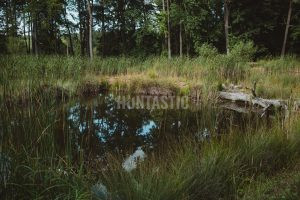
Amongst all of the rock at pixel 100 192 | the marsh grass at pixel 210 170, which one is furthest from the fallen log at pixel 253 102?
the rock at pixel 100 192

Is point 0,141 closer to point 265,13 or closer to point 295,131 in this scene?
point 295,131

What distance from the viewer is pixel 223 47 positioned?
23.4m

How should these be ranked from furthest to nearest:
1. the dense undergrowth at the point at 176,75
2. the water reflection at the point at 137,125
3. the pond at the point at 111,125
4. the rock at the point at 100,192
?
the dense undergrowth at the point at 176,75 → the water reflection at the point at 137,125 → the rock at the point at 100,192 → the pond at the point at 111,125

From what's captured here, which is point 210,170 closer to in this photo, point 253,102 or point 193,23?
point 253,102

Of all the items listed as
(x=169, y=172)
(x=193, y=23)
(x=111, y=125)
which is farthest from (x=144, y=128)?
(x=193, y=23)

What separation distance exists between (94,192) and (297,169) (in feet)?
6.63

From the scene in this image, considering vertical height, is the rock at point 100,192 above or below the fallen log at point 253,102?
below

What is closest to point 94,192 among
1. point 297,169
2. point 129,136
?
point 297,169

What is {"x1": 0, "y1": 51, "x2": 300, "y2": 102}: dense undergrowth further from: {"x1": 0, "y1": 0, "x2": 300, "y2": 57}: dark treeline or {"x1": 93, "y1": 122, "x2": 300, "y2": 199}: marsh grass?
{"x1": 0, "y1": 0, "x2": 300, "y2": 57}: dark treeline

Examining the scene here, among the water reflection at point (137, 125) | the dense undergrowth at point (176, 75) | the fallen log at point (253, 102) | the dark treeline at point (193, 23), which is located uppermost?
the dark treeline at point (193, 23)

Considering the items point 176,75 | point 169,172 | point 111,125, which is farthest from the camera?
point 176,75

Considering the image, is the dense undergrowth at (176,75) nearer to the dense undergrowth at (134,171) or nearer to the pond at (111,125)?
the pond at (111,125)

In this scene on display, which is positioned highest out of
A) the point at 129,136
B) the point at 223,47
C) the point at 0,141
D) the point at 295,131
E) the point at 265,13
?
the point at 265,13

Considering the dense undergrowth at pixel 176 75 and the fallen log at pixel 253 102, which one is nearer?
the fallen log at pixel 253 102
